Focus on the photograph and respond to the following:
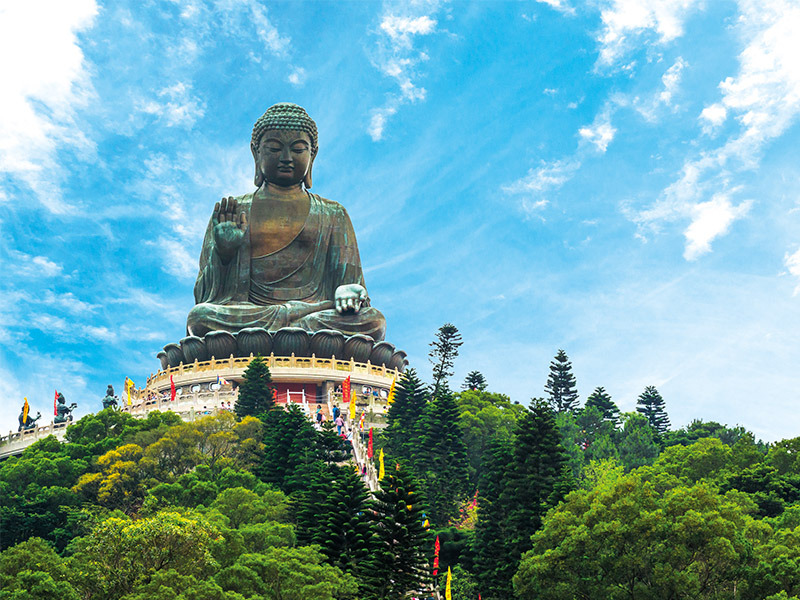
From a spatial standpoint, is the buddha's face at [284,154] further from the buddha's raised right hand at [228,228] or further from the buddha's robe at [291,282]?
the buddha's raised right hand at [228,228]

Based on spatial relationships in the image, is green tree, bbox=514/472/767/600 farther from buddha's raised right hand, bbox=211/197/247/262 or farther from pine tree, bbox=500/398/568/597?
buddha's raised right hand, bbox=211/197/247/262

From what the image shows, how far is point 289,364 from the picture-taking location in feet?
120

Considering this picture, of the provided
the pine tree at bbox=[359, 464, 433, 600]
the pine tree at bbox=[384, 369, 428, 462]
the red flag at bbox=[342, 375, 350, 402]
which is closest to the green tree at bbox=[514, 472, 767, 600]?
the pine tree at bbox=[359, 464, 433, 600]

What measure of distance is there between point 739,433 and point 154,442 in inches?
792

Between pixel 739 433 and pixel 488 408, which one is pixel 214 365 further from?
pixel 739 433

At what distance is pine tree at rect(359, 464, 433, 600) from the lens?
19.0 m

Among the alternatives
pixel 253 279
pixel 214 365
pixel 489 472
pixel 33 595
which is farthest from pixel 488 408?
pixel 33 595

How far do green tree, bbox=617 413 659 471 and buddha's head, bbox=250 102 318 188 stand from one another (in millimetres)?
14850

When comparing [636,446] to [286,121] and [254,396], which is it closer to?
[254,396]

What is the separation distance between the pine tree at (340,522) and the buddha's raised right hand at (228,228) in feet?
65.5

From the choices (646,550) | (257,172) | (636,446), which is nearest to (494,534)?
(646,550)

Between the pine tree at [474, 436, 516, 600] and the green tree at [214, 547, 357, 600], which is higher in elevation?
the pine tree at [474, 436, 516, 600]

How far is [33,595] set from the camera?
1531 centimetres

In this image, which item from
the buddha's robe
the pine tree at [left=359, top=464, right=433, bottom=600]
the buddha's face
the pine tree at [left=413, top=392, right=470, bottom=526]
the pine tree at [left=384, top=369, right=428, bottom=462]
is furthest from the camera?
the buddha's face
